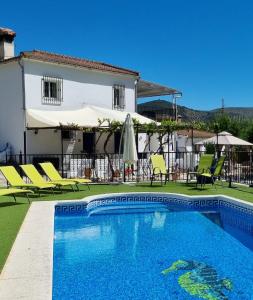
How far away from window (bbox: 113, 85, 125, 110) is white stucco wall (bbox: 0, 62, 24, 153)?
8418 mm

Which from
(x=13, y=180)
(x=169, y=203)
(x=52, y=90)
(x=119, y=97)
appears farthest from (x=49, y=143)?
(x=169, y=203)

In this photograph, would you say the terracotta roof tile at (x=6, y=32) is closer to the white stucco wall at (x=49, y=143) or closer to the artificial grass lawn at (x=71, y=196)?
the white stucco wall at (x=49, y=143)

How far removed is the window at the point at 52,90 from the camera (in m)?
27.4

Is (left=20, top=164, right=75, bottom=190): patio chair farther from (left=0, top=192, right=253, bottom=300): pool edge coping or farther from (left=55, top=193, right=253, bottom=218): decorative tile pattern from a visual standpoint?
(left=0, top=192, right=253, bottom=300): pool edge coping

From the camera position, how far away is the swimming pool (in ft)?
24.4

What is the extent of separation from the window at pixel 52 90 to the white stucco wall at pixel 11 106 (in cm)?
168

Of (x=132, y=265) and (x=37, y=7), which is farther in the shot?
(x=37, y=7)

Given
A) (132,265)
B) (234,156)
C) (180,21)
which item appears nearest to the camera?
(132,265)

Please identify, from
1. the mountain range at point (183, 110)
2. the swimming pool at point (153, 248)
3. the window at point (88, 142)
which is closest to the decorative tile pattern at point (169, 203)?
the swimming pool at point (153, 248)

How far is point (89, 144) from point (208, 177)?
13.1 m

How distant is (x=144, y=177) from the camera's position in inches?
920

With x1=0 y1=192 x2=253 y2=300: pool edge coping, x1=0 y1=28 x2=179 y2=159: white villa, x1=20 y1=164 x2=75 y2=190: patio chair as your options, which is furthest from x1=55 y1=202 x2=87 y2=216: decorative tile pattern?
x1=0 y1=28 x2=179 y2=159: white villa

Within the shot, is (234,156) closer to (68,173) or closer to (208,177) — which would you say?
(208,177)

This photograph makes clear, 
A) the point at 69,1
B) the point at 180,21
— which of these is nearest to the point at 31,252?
the point at 69,1
